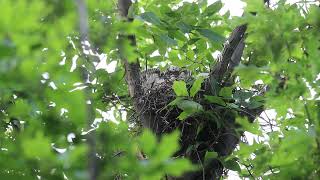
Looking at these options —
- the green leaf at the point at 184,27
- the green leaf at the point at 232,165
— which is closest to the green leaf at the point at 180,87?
the green leaf at the point at 184,27

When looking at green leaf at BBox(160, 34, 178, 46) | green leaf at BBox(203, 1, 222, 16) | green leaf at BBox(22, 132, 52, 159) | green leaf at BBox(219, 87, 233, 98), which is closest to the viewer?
green leaf at BBox(22, 132, 52, 159)

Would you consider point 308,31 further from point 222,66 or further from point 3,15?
point 3,15

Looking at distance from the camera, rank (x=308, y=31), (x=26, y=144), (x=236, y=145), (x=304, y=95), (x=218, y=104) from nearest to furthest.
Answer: (x=26, y=144) → (x=304, y=95) → (x=308, y=31) → (x=218, y=104) → (x=236, y=145)

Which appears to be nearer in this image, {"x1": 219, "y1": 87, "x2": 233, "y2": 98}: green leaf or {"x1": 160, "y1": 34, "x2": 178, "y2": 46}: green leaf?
{"x1": 160, "y1": 34, "x2": 178, "y2": 46}: green leaf

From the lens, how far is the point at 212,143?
7.47 feet

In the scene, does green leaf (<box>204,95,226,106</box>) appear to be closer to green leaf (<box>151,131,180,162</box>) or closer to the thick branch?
the thick branch

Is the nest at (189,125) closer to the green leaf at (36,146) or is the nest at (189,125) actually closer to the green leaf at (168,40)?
the green leaf at (168,40)

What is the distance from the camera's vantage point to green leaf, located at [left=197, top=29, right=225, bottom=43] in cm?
219

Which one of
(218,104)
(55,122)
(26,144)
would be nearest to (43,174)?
(55,122)

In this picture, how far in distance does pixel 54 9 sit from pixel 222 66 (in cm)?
144

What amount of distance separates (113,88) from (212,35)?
2.84 ft

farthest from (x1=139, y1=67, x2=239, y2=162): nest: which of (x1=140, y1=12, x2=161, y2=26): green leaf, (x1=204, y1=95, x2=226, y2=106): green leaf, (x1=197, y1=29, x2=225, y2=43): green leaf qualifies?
(x1=140, y1=12, x2=161, y2=26): green leaf

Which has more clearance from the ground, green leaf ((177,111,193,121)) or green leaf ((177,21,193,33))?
green leaf ((177,21,193,33))

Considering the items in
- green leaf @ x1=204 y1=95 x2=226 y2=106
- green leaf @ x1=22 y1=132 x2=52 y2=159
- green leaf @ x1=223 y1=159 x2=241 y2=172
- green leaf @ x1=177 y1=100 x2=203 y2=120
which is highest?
green leaf @ x1=22 y1=132 x2=52 y2=159
